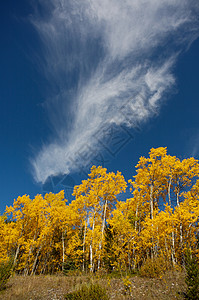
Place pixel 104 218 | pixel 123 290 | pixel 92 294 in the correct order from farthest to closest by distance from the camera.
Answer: pixel 104 218, pixel 123 290, pixel 92 294

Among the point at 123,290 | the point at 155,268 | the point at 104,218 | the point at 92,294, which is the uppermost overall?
the point at 104,218

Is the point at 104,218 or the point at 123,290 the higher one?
the point at 104,218

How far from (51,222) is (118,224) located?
7.89 metres

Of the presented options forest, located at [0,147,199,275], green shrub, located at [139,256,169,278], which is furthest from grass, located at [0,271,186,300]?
forest, located at [0,147,199,275]

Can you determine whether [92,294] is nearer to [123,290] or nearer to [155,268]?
[123,290]

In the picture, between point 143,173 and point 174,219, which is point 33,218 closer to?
point 143,173

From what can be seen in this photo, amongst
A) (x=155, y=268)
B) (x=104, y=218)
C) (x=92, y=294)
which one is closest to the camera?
(x=92, y=294)

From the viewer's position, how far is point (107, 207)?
52.5 feet

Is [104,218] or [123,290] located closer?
[123,290]

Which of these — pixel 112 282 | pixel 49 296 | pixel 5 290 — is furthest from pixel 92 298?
pixel 5 290

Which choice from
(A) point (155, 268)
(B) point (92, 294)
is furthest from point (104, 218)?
(B) point (92, 294)

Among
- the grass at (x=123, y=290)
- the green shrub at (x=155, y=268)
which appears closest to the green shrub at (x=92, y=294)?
the grass at (x=123, y=290)

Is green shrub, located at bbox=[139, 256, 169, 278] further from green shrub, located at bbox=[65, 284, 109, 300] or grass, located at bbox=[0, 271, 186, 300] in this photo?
green shrub, located at bbox=[65, 284, 109, 300]

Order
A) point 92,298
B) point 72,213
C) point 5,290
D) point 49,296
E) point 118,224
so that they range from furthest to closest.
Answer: point 72,213, point 118,224, point 5,290, point 49,296, point 92,298
